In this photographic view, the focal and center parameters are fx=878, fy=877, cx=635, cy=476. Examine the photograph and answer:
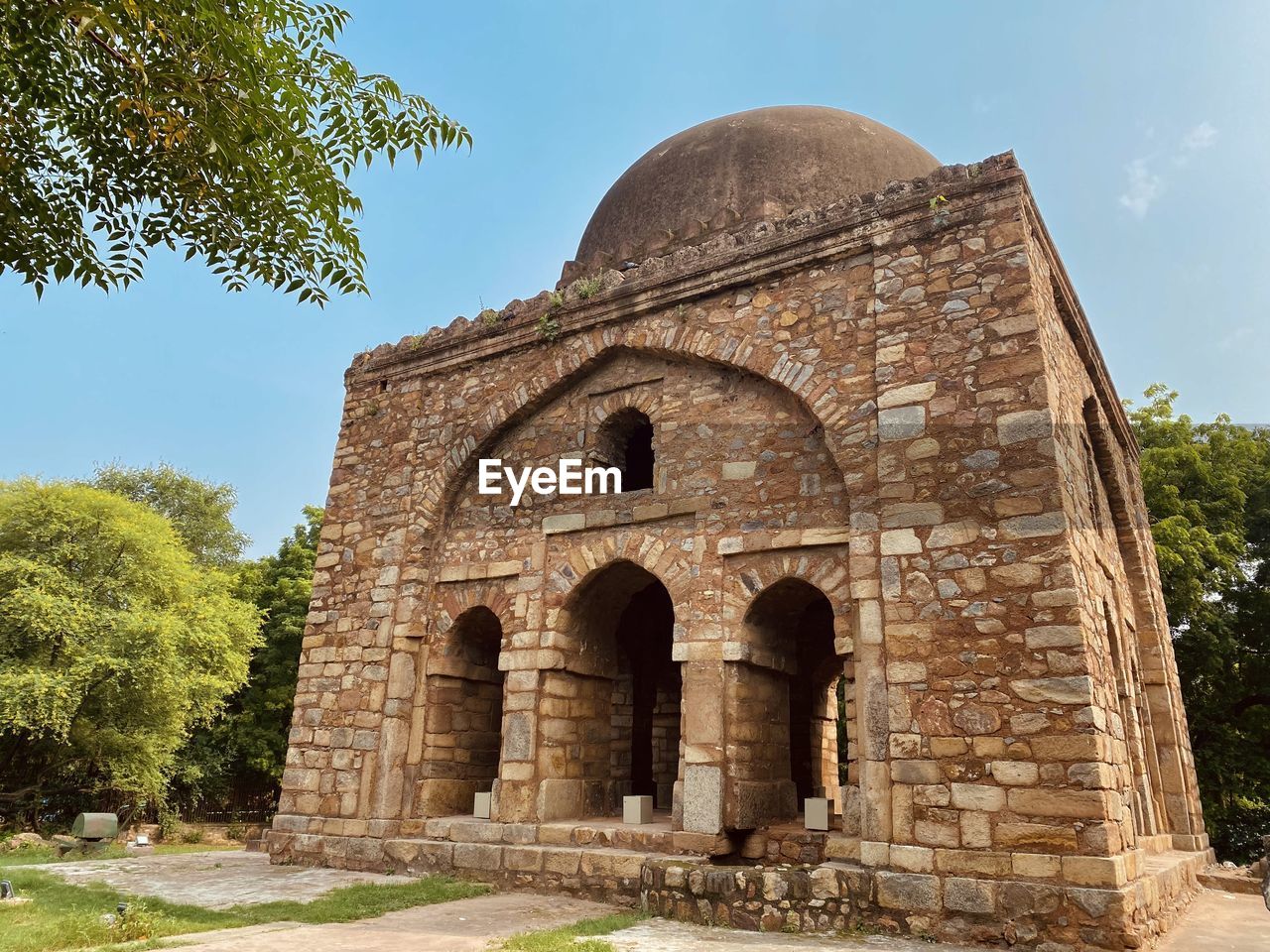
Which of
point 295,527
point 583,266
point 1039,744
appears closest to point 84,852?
point 583,266

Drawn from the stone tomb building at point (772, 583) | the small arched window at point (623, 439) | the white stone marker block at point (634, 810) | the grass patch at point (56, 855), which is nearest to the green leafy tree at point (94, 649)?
the grass patch at point (56, 855)

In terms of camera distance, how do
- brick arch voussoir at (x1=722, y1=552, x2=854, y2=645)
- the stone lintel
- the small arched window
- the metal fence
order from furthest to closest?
the metal fence < the small arched window < the stone lintel < brick arch voussoir at (x1=722, y1=552, x2=854, y2=645)

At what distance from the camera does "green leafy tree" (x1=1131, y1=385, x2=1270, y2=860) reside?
543 inches

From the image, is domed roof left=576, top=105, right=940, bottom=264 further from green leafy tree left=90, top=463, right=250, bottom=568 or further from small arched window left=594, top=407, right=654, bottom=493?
green leafy tree left=90, top=463, right=250, bottom=568

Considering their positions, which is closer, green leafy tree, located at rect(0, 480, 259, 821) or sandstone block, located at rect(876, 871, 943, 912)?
sandstone block, located at rect(876, 871, 943, 912)

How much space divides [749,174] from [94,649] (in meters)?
13.3

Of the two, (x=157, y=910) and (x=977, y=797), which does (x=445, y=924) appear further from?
(x=977, y=797)

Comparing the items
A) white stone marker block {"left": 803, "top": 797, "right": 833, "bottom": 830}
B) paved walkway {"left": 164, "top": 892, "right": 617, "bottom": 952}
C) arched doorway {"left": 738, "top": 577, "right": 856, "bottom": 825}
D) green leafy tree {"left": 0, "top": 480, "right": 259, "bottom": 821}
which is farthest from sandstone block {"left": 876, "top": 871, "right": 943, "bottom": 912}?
green leafy tree {"left": 0, "top": 480, "right": 259, "bottom": 821}

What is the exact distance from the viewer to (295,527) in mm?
24609

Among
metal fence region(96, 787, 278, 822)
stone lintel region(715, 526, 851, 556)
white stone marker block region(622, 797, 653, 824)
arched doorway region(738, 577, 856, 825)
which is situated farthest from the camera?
metal fence region(96, 787, 278, 822)

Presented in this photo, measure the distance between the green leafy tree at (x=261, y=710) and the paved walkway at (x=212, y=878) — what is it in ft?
31.9

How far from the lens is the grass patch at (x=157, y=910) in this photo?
503cm

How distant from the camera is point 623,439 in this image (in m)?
9.05
